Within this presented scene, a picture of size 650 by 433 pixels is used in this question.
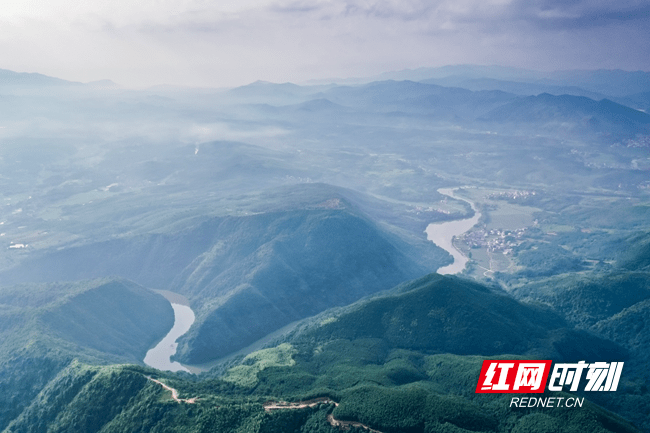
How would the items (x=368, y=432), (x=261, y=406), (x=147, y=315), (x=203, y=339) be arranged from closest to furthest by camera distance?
(x=368, y=432)
(x=261, y=406)
(x=203, y=339)
(x=147, y=315)

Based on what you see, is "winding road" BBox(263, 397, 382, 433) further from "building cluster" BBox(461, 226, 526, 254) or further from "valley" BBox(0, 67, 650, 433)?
"building cluster" BBox(461, 226, 526, 254)

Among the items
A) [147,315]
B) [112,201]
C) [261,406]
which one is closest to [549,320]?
[261,406]

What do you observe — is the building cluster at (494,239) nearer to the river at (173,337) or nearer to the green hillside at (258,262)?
the green hillside at (258,262)

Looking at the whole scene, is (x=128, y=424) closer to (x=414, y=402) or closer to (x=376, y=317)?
(x=414, y=402)

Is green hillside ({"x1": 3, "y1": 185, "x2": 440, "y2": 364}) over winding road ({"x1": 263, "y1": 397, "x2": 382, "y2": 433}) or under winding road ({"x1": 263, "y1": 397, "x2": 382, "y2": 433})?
under

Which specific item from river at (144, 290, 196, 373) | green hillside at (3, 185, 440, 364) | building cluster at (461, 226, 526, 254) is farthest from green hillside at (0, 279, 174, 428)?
building cluster at (461, 226, 526, 254)

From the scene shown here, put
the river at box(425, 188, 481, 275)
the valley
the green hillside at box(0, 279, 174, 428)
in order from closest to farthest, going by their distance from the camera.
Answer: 1. the valley
2. the green hillside at box(0, 279, 174, 428)
3. the river at box(425, 188, 481, 275)
